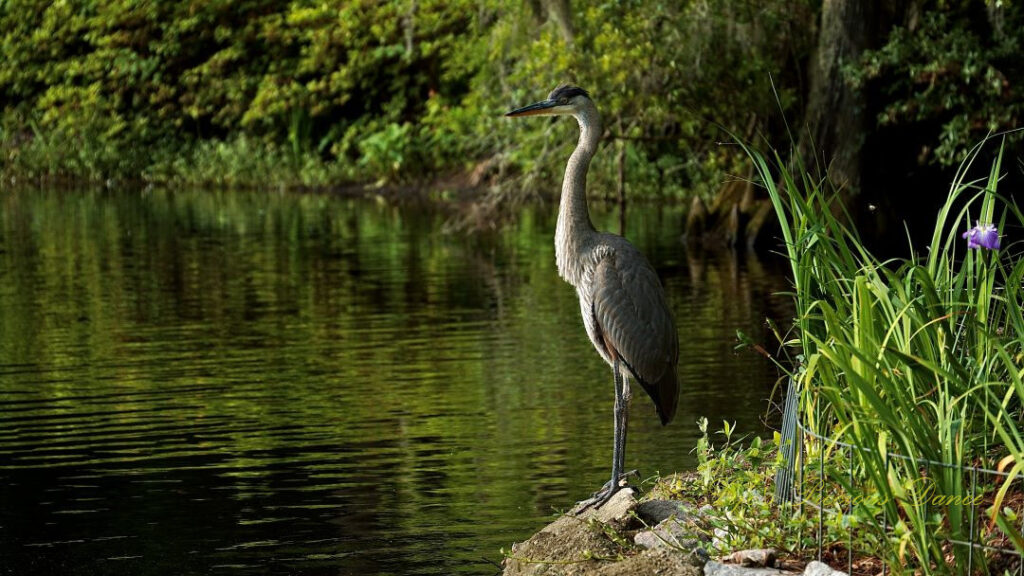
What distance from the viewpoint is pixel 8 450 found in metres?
9.40

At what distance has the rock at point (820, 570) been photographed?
16.7 feet

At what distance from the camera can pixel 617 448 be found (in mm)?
6977

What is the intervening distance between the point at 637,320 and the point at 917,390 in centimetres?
190

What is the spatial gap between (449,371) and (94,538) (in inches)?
204

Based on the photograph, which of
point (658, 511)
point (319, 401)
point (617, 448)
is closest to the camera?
point (658, 511)

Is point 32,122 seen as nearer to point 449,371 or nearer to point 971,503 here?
point 449,371

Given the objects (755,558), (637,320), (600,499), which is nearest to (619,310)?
(637,320)

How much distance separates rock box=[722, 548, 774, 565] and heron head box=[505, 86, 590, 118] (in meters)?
2.82

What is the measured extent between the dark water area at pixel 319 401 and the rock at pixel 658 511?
0.81m

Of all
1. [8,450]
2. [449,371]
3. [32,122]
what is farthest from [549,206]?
[8,450]

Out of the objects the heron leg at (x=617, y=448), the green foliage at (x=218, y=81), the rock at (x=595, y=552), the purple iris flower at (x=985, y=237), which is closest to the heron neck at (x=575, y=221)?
the heron leg at (x=617, y=448)

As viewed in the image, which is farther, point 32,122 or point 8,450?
point 32,122

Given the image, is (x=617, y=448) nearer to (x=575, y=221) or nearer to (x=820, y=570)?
(x=575, y=221)

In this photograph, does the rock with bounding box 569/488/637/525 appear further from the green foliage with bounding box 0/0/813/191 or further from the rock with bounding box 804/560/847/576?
the green foliage with bounding box 0/0/813/191
